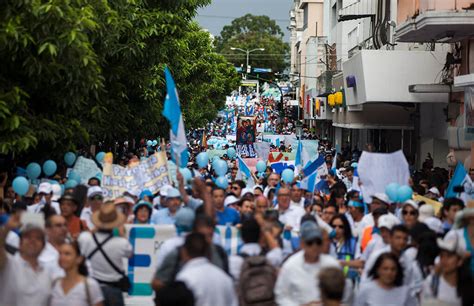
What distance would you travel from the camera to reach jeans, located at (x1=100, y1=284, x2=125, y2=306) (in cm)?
988

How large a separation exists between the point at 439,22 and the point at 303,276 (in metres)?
15.0

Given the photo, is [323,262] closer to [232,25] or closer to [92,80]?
[92,80]

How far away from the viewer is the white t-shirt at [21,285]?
9031 mm

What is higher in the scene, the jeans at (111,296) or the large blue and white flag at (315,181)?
the large blue and white flag at (315,181)

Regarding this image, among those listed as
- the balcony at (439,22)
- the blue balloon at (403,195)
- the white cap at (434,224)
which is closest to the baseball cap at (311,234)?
the white cap at (434,224)

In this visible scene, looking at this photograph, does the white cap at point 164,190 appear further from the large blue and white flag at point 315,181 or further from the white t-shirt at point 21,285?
the white t-shirt at point 21,285

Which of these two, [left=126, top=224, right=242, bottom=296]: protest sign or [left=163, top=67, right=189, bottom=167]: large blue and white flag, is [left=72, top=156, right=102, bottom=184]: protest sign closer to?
[left=163, top=67, right=189, bottom=167]: large blue and white flag

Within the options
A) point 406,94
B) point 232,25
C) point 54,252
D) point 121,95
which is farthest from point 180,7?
point 232,25

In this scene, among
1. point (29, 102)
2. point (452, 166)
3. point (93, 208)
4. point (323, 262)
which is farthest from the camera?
point (452, 166)

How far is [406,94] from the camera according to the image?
29.9 m

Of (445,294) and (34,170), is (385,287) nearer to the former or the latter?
(445,294)

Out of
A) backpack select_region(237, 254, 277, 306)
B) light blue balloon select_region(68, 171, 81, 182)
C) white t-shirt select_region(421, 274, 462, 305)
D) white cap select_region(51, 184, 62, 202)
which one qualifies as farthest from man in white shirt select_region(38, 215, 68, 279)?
light blue balloon select_region(68, 171, 81, 182)

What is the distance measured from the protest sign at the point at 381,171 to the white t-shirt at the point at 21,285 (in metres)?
7.49

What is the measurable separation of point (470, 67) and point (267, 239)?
16181 millimetres
